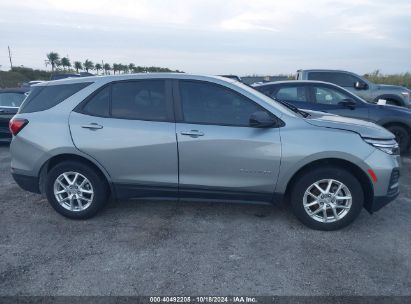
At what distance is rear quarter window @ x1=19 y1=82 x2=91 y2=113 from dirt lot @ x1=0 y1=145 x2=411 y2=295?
4.43 feet

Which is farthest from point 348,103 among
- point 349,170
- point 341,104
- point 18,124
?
point 18,124

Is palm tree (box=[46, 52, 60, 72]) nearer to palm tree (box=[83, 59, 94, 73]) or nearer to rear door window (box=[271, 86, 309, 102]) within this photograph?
palm tree (box=[83, 59, 94, 73])

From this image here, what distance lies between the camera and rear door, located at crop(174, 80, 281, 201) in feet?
11.5

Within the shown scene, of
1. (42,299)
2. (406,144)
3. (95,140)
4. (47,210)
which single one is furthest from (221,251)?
(406,144)

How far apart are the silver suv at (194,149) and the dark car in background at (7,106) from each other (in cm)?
411

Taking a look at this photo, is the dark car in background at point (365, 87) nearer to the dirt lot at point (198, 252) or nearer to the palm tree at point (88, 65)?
the dirt lot at point (198, 252)

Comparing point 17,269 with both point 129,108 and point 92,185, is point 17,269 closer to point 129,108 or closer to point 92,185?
point 92,185

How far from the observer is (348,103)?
6.54m

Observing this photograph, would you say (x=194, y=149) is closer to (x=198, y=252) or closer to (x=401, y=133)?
(x=198, y=252)

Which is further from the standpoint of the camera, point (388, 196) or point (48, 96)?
point (48, 96)

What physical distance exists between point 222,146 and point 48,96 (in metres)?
2.22

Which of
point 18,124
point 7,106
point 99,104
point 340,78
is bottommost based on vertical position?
point 7,106

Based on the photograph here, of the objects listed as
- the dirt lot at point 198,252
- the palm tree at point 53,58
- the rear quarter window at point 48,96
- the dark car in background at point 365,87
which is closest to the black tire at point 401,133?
the dirt lot at point 198,252

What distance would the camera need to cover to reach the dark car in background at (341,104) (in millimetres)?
6605
